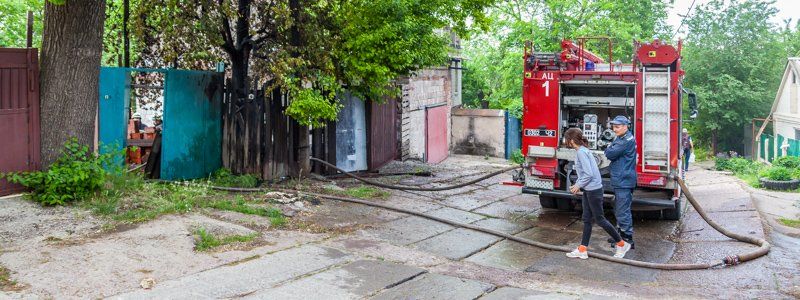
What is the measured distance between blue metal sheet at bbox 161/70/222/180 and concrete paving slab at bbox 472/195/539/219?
4.70 meters

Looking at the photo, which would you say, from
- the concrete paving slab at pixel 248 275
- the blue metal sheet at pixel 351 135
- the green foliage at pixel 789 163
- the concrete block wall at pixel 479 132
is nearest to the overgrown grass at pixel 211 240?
the concrete paving slab at pixel 248 275

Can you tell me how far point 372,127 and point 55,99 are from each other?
8598mm

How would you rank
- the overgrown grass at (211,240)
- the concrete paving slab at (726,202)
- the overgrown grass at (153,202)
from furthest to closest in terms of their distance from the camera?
Result: the concrete paving slab at (726,202) → the overgrown grass at (153,202) → the overgrown grass at (211,240)

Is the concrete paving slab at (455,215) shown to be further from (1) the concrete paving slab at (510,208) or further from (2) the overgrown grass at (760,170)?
(2) the overgrown grass at (760,170)

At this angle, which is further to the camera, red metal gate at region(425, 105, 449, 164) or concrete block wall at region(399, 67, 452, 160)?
red metal gate at region(425, 105, 449, 164)

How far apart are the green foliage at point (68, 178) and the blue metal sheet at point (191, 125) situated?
239 centimetres

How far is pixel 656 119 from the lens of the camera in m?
11.1

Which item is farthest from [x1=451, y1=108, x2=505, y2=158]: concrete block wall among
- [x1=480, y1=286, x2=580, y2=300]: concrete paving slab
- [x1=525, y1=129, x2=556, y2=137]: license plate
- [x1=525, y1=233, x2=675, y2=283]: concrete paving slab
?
[x1=480, y1=286, x2=580, y2=300]: concrete paving slab

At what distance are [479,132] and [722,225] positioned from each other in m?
16.4

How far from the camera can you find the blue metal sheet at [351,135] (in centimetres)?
1584

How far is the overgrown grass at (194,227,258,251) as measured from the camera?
814 centimetres

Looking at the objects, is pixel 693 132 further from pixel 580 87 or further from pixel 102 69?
pixel 102 69

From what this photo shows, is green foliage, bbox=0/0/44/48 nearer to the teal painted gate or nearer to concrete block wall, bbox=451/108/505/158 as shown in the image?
the teal painted gate

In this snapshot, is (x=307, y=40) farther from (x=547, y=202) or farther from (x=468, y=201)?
(x=547, y=202)
